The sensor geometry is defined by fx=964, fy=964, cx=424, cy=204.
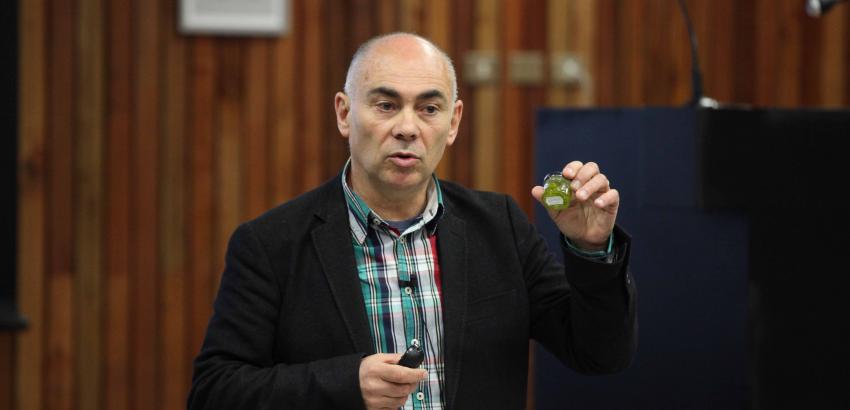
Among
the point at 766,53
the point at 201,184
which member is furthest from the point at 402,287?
the point at 766,53

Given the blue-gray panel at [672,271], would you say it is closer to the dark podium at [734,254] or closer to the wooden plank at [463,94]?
the dark podium at [734,254]

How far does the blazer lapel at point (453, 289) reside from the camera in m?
1.64

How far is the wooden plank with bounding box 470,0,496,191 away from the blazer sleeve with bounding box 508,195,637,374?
184cm

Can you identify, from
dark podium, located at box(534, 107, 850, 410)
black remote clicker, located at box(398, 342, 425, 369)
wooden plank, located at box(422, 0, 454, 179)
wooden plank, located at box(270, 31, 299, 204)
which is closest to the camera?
black remote clicker, located at box(398, 342, 425, 369)

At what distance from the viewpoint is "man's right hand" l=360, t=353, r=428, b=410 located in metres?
1.46

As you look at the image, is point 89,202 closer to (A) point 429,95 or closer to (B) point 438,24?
(B) point 438,24

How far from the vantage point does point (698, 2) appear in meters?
3.83

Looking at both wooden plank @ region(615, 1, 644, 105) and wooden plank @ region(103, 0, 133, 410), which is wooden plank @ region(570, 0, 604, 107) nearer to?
wooden plank @ region(615, 1, 644, 105)

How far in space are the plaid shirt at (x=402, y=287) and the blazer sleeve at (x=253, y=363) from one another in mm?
143

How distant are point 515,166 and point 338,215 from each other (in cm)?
205

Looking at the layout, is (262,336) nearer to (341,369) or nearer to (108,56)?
(341,369)

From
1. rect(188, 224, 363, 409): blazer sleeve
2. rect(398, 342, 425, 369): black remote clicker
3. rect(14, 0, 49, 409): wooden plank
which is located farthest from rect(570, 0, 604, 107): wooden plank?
rect(398, 342, 425, 369): black remote clicker

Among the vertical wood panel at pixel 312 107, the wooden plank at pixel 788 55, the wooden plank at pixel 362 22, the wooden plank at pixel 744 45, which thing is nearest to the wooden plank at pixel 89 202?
the vertical wood panel at pixel 312 107

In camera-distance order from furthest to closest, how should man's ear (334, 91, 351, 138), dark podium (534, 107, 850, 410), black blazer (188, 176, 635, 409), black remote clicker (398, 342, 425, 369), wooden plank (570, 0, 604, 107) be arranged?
wooden plank (570, 0, 604, 107) → dark podium (534, 107, 850, 410) → man's ear (334, 91, 351, 138) → black blazer (188, 176, 635, 409) → black remote clicker (398, 342, 425, 369)
